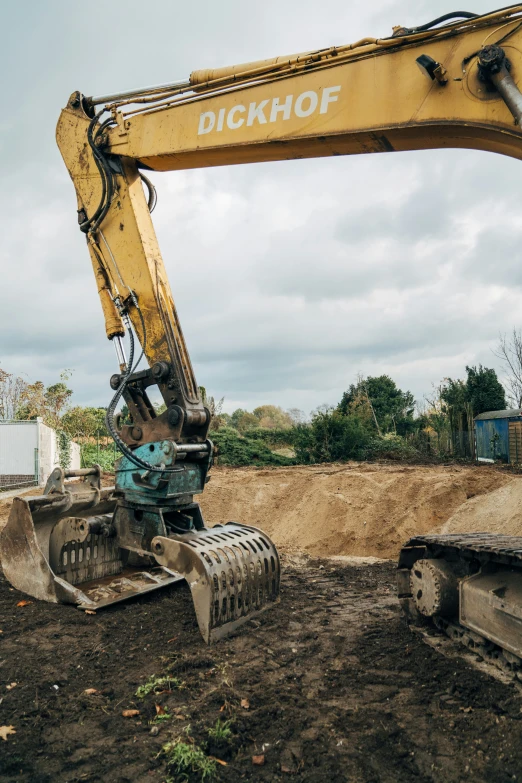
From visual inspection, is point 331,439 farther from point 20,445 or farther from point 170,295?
point 170,295

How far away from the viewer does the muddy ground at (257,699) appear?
→ 278 centimetres

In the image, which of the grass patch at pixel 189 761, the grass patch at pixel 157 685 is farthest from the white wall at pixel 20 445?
the grass patch at pixel 189 761

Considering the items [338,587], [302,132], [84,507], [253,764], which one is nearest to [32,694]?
[253,764]

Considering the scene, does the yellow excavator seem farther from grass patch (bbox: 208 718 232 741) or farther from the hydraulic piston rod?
grass patch (bbox: 208 718 232 741)

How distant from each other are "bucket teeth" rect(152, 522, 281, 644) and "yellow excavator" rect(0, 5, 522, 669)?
0.05 ft

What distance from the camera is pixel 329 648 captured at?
420 centimetres

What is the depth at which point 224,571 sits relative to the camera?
4.45 metres

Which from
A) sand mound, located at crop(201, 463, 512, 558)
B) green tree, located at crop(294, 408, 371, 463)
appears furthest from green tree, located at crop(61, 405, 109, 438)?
sand mound, located at crop(201, 463, 512, 558)

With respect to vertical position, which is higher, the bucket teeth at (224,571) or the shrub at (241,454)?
the shrub at (241,454)

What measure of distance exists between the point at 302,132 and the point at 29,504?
3.79 metres

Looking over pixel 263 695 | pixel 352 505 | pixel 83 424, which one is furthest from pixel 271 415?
pixel 263 695

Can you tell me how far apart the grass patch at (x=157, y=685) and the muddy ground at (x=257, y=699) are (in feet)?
0.08

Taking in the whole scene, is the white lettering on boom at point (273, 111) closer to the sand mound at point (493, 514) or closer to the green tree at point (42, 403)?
the sand mound at point (493, 514)

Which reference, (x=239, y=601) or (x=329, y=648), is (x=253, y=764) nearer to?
(x=329, y=648)
